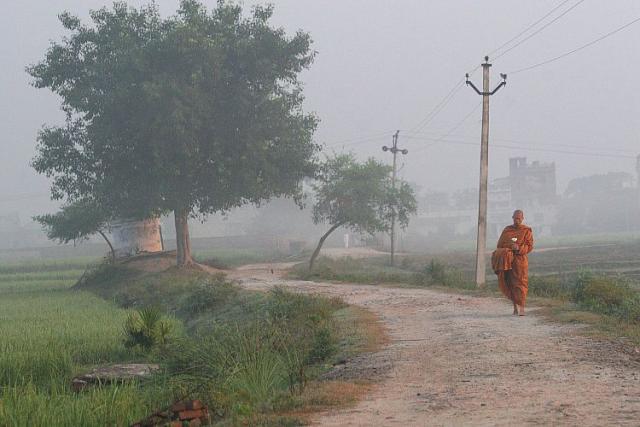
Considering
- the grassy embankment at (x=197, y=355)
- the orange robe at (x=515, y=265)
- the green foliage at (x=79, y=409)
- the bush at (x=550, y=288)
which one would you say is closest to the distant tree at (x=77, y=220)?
the grassy embankment at (x=197, y=355)

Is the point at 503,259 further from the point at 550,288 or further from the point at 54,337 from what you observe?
the point at 54,337

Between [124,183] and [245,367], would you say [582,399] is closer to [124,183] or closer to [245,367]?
[245,367]

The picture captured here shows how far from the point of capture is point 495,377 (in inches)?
385

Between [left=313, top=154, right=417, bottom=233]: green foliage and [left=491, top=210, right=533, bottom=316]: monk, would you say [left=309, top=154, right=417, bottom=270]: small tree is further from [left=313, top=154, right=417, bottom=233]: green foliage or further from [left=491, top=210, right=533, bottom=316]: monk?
[left=491, top=210, right=533, bottom=316]: monk

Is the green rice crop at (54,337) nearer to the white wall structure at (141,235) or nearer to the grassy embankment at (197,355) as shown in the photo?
the grassy embankment at (197,355)

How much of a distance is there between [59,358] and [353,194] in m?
30.7

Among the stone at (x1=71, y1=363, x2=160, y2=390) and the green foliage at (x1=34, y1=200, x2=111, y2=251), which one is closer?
the stone at (x1=71, y1=363, x2=160, y2=390)

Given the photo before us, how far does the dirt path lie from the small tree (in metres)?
29.3

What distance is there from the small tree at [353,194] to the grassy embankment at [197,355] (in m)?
16.8

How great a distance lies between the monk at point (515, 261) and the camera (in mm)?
15859

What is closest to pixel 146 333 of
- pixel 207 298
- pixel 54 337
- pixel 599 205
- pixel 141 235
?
pixel 54 337

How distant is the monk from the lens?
15.9m

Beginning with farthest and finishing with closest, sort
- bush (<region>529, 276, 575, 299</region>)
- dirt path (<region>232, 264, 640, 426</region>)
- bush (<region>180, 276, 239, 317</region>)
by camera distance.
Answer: bush (<region>180, 276, 239, 317</region>)
bush (<region>529, 276, 575, 299</region>)
dirt path (<region>232, 264, 640, 426</region>)

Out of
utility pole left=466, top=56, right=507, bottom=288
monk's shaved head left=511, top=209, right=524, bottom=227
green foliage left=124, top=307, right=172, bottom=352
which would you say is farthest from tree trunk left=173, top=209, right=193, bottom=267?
monk's shaved head left=511, top=209, right=524, bottom=227
